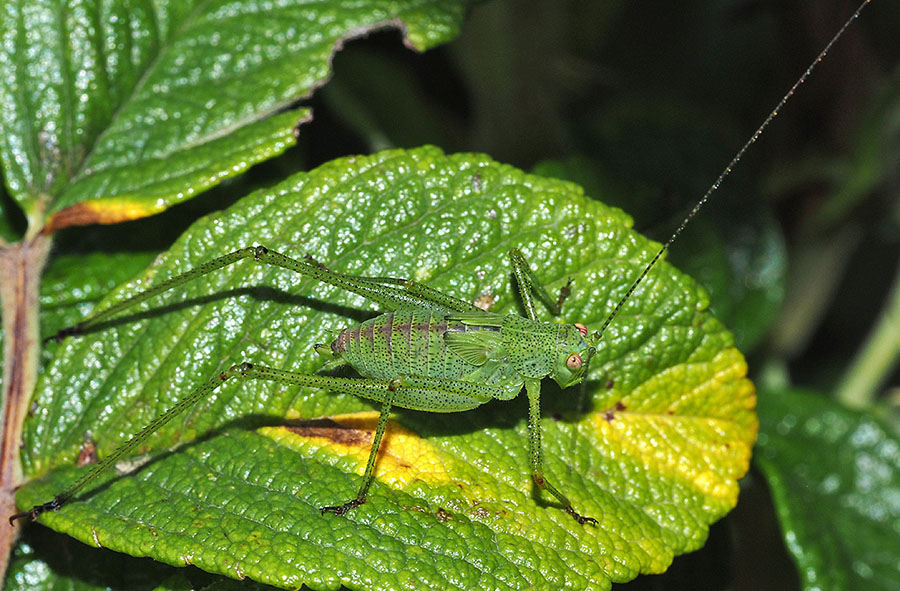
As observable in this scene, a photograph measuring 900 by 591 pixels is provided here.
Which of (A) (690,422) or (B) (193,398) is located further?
(A) (690,422)

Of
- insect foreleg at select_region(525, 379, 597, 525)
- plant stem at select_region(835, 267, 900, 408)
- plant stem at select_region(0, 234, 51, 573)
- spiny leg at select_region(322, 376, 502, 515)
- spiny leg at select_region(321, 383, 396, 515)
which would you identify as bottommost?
plant stem at select_region(0, 234, 51, 573)

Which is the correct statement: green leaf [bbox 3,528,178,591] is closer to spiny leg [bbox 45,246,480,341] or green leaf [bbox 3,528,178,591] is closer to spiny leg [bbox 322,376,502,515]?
spiny leg [bbox 45,246,480,341]

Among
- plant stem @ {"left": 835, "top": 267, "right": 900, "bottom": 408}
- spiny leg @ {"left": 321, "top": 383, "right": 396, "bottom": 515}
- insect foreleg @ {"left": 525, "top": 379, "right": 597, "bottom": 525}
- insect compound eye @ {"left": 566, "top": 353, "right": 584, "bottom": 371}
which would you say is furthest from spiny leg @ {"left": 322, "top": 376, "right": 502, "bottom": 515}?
plant stem @ {"left": 835, "top": 267, "right": 900, "bottom": 408}

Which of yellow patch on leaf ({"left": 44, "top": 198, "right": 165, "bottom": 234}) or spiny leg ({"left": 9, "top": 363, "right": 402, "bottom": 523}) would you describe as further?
yellow patch on leaf ({"left": 44, "top": 198, "right": 165, "bottom": 234})

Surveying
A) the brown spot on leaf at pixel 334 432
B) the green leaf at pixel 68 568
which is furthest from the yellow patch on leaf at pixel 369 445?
the green leaf at pixel 68 568

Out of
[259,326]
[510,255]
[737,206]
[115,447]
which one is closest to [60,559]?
[115,447]

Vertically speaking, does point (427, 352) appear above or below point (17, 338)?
above

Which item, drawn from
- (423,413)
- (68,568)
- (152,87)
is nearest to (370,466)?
(423,413)

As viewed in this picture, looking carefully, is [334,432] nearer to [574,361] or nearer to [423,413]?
[423,413]

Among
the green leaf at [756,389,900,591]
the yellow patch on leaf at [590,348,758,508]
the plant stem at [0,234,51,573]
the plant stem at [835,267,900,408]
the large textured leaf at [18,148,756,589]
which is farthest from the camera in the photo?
the plant stem at [835,267,900,408]

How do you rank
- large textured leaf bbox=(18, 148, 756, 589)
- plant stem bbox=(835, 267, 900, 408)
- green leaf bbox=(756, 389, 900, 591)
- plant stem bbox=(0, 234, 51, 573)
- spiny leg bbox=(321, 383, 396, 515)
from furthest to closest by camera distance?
plant stem bbox=(835, 267, 900, 408) → green leaf bbox=(756, 389, 900, 591) → plant stem bbox=(0, 234, 51, 573) → large textured leaf bbox=(18, 148, 756, 589) → spiny leg bbox=(321, 383, 396, 515)
